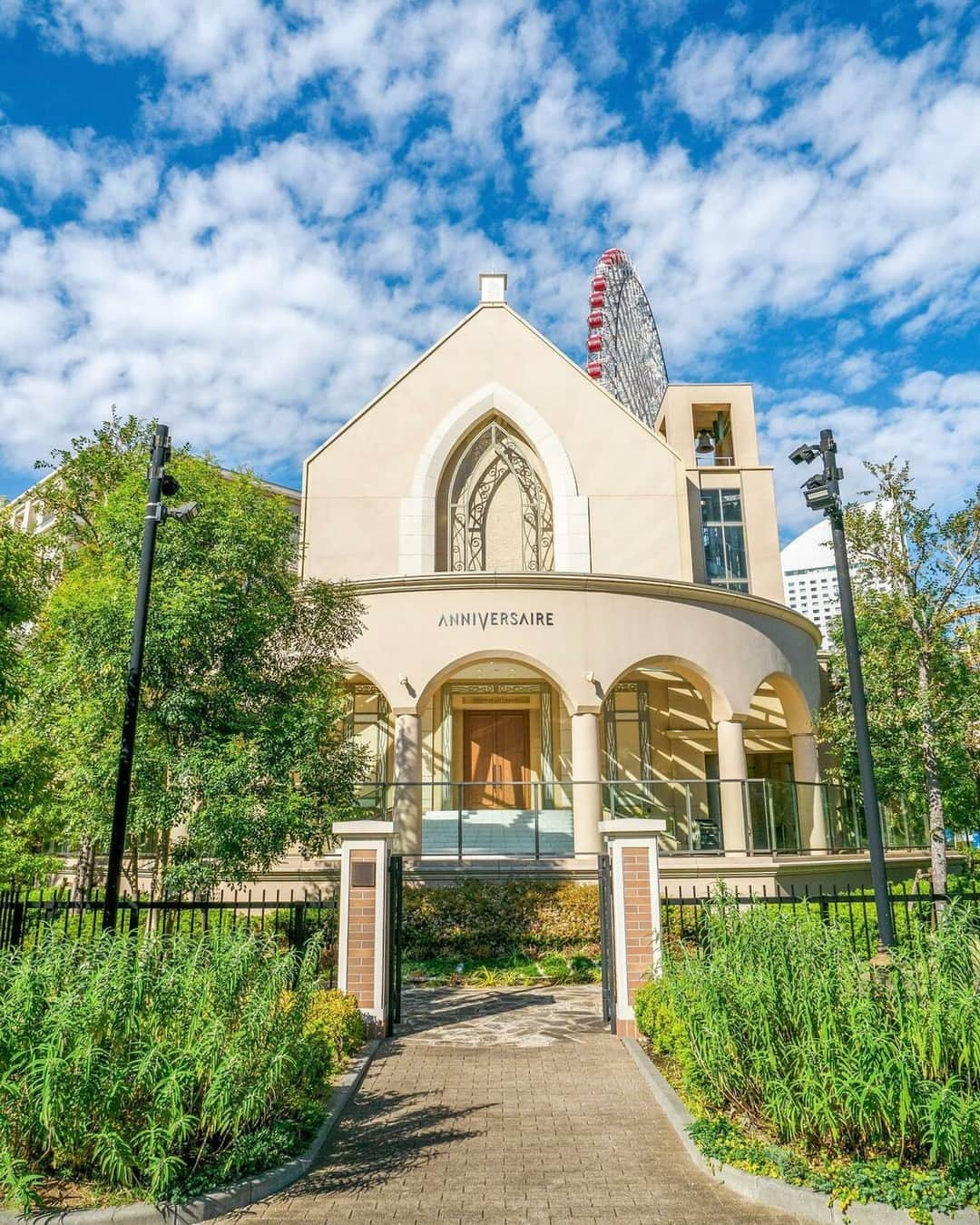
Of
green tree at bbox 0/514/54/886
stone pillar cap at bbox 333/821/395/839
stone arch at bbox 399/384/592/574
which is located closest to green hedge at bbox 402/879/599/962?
stone pillar cap at bbox 333/821/395/839

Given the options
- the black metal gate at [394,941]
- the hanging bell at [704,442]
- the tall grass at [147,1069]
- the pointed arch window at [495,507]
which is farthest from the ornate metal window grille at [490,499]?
the tall grass at [147,1069]

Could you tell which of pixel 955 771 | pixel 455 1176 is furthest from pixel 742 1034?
pixel 955 771

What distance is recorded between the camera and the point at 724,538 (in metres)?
26.2

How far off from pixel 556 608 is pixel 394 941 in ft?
30.1

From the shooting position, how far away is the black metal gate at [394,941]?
10977 millimetres

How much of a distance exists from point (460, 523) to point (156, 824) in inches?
554

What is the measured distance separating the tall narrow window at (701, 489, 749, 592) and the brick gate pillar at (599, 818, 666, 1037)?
16.0 m

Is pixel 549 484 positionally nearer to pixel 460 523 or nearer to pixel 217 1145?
pixel 460 523

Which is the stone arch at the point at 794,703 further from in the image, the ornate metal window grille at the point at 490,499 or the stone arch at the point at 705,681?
the ornate metal window grille at the point at 490,499

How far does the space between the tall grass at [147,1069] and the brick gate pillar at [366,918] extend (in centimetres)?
339

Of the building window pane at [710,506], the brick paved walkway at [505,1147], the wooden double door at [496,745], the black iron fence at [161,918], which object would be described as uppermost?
the building window pane at [710,506]

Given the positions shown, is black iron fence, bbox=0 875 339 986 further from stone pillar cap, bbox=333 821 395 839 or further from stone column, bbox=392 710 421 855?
stone column, bbox=392 710 421 855

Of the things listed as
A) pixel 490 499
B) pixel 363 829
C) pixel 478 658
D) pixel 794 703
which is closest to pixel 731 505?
pixel 794 703

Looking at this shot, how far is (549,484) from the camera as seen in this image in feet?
82.4
